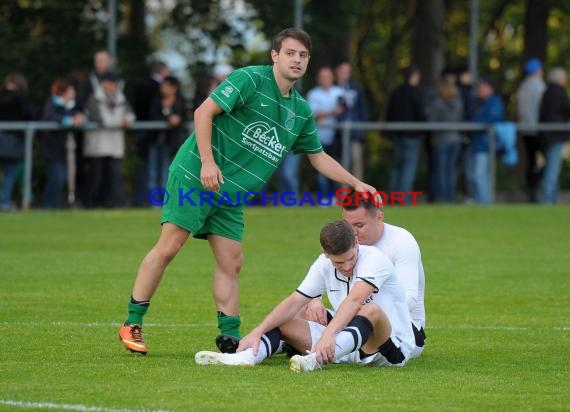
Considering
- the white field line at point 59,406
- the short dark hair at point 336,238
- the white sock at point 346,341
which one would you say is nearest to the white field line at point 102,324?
the white sock at point 346,341

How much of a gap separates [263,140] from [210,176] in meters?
0.60

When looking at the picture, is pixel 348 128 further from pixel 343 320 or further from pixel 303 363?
pixel 303 363

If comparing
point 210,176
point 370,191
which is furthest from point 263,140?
point 370,191

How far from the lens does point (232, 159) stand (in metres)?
9.70

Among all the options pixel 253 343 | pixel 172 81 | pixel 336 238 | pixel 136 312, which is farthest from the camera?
pixel 172 81

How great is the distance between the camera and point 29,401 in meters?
7.70

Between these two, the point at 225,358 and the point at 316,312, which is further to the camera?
the point at 316,312

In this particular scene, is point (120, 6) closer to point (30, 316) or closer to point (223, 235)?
point (30, 316)

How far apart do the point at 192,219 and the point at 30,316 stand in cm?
274

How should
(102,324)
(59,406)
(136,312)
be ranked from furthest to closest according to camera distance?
(102,324) < (136,312) < (59,406)

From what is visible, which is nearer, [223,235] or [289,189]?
[223,235]

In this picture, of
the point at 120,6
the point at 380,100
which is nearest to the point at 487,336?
the point at 120,6

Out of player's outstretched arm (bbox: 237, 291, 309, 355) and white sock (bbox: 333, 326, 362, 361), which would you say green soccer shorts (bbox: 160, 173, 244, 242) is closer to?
player's outstretched arm (bbox: 237, 291, 309, 355)

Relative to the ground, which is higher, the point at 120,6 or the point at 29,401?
the point at 120,6
